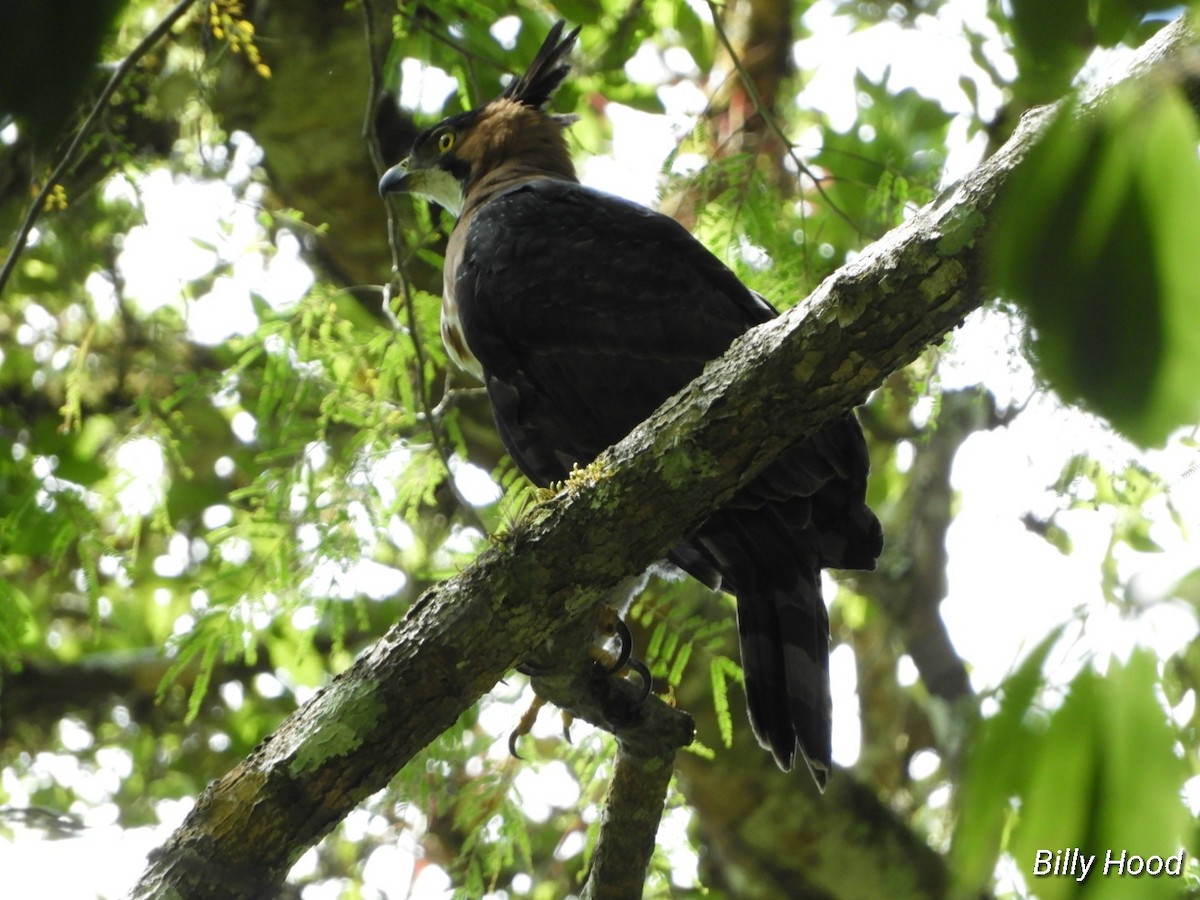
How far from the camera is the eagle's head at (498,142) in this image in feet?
13.0

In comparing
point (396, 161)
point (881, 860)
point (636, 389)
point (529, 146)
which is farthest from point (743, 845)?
point (396, 161)

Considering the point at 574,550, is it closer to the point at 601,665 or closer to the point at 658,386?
the point at 601,665

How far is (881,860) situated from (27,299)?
456cm

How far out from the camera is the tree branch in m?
1.93

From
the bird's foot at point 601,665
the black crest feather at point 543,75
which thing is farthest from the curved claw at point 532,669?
the black crest feather at point 543,75

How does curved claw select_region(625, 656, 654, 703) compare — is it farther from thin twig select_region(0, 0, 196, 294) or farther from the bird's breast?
thin twig select_region(0, 0, 196, 294)

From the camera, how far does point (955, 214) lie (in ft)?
6.11

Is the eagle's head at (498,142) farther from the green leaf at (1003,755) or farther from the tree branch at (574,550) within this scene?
the green leaf at (1003,755)

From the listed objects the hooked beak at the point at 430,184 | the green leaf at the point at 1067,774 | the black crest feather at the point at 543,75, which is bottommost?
the green leaf at the point at 1067,774

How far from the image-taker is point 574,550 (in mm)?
2143

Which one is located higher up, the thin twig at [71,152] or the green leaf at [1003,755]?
the thin twig at [71,152]

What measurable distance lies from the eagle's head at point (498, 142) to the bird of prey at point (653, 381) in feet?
2.54

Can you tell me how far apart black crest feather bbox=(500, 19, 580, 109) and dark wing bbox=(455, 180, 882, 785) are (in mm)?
983

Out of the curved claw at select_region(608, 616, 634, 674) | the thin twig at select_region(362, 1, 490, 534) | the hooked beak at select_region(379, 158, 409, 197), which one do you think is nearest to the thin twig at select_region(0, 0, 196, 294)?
the thin twig at select_region(362, 1, 490, 534)
